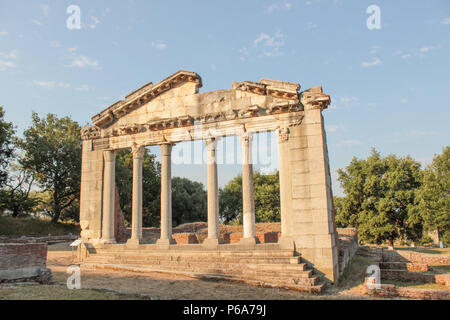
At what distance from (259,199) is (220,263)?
113 ft

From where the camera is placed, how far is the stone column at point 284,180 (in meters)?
15.3

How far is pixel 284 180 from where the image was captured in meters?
15.6

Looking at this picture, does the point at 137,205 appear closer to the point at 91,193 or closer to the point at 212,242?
the point at 91,193

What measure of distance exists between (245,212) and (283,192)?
203cm

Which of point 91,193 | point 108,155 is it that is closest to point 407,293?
point 108,155

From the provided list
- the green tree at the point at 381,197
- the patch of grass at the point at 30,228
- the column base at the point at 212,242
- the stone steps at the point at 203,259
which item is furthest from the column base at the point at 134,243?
the green tree at the point at 381,197

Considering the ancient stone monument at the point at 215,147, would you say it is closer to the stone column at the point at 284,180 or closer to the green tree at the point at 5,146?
the stone column at the point at 284,180

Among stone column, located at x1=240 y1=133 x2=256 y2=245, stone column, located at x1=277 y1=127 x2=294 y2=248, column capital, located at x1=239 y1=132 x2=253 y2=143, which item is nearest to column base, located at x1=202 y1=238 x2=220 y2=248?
stone column, located at x1=240 y1=133 x2=256 y2=245

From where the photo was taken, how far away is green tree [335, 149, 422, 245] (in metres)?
34.2

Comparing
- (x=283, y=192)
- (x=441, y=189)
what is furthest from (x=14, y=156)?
(x=441, y=189)

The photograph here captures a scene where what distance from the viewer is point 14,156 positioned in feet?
125

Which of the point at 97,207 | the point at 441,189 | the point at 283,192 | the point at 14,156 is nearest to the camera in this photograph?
the point at 283,192

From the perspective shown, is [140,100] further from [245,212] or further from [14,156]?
[14,156]
